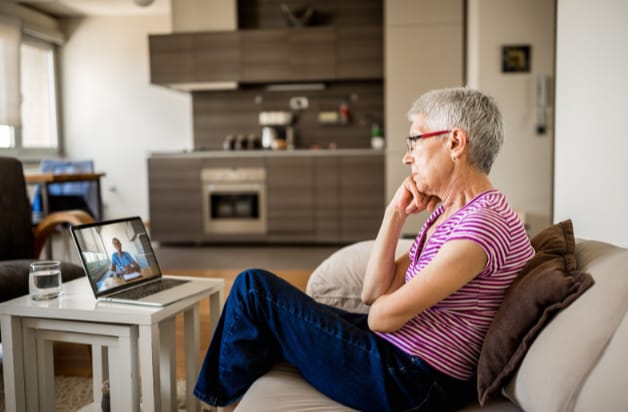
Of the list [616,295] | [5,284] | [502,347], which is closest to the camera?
[616,295]

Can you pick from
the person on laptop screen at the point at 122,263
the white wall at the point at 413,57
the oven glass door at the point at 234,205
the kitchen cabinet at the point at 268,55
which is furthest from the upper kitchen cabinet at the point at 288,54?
the person on laptop screen at the point at 122,263

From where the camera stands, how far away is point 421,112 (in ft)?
4.74

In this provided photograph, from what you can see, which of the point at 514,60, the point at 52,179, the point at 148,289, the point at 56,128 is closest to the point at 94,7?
the point at 56,128

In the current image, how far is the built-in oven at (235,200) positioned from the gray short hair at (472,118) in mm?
4405

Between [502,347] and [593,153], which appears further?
[593,153]

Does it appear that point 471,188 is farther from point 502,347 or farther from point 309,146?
point 309,146

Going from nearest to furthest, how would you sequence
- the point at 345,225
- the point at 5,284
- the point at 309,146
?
the point at 5,284
the point at 345,225
the point at 309,146

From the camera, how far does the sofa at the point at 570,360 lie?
40.1 inches

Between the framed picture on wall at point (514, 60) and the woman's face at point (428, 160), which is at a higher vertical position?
the framed picture on wall at point (514, 60)

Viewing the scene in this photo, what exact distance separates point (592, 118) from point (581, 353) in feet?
4.94

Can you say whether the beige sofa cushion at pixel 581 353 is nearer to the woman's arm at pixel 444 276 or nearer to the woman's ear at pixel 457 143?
the woman's arm at pixel 444 276

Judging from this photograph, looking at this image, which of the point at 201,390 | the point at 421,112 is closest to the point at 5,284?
the point at 201,390

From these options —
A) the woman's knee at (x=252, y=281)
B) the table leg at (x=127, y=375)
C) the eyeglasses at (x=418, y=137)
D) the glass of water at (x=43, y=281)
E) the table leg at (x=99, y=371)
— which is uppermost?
the eyeglasses at (x=418, y=137)

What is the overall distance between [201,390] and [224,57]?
4.86 metres
